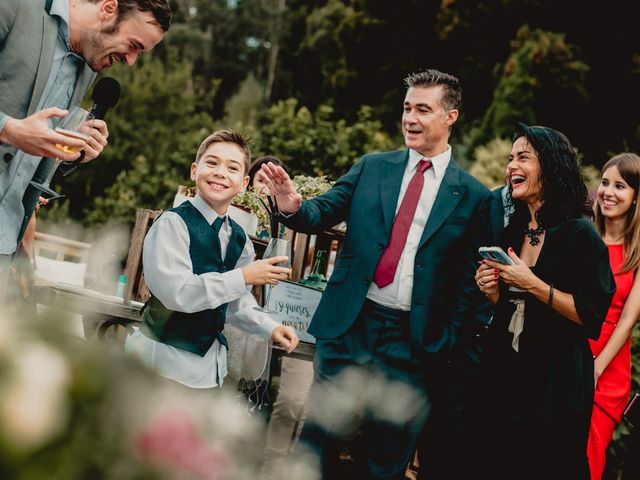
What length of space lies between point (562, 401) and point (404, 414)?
685mm

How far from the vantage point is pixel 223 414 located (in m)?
0.62

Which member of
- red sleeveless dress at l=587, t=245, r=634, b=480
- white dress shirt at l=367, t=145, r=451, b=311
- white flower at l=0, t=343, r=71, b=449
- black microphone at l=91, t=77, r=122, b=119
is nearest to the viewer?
white flower at l=0, t=343, r=71, b=449

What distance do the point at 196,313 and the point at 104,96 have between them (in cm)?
94

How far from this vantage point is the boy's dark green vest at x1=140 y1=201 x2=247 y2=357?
2402mm

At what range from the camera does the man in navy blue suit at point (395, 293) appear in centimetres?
Answer: 286

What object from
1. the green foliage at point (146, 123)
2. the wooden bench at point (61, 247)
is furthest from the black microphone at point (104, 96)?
the green foliage at point (146, 123)

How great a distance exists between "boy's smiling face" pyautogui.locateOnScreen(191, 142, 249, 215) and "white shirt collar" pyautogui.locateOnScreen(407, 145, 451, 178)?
2.82 feet

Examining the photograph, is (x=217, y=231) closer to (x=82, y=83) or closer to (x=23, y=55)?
(x=82, y=83)

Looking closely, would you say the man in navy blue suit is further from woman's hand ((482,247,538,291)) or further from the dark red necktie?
woman's hand ((482,247,538,291))

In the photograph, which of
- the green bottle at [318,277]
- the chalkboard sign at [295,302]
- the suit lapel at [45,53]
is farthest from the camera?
the green bottle at [318,277]

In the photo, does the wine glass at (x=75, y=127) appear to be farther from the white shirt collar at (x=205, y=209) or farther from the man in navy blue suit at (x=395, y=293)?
the man in navy blue suit at (x=395, y=293)

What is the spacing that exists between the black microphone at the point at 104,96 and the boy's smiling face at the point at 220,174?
16.1 inches

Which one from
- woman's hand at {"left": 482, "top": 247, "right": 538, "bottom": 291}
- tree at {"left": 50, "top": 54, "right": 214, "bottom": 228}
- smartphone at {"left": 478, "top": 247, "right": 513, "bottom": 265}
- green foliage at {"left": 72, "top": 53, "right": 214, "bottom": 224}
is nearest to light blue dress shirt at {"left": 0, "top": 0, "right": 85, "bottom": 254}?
smartphone at {"left": 478, "top": 247, "right": 513, "bottom": 265}

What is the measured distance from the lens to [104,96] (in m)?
2.62
